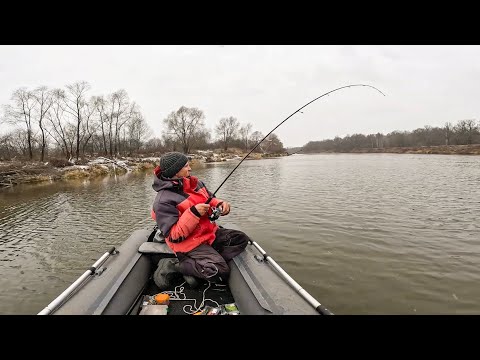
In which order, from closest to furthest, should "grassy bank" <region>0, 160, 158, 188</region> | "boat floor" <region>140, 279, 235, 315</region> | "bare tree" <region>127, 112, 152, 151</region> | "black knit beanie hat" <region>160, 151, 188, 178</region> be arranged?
"boat floor" <region>140, 279, 235, 315</region> < "black knit beanie hat" <region>160, 151, 188, 178</region> < "grassy bank" <region>0, 160, 158, 188</region> < "bare tree" <region>127, 112, 152, 151</region>

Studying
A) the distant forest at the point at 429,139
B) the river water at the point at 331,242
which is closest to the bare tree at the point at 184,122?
the distant forest at the point at 429,139

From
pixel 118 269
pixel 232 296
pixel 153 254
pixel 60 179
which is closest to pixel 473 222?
pixel 232 296

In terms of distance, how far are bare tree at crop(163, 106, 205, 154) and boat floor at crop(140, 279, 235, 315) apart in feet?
187

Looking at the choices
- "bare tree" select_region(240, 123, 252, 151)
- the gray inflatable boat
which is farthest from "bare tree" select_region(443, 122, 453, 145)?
the gray inflatable boat

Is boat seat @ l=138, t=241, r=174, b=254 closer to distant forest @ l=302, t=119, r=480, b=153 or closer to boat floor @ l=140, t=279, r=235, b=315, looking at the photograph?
boat floor @ l=140, t=279, r=235, b=315

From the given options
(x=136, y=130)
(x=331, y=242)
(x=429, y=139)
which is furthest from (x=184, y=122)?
(x=429, y=139)

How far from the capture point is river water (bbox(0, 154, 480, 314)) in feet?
14.9

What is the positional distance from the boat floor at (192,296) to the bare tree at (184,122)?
57.0 metres

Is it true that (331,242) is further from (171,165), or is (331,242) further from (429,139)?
(429,139)

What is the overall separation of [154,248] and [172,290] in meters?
0.66
